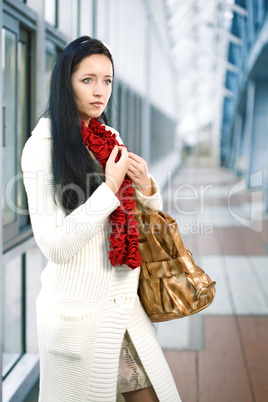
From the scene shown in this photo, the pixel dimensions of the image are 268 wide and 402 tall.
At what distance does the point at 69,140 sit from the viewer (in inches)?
64.2

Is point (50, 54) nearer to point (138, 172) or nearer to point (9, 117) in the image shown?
point (9, 117)

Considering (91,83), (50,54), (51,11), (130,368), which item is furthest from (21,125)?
(130,368)

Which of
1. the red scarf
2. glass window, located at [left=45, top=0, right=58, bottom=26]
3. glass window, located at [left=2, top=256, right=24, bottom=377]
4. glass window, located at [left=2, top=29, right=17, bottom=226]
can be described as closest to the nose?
the red scarf

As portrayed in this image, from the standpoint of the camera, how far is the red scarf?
166 cm

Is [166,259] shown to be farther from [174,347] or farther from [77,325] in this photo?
[174,347]

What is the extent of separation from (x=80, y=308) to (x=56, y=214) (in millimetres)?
317

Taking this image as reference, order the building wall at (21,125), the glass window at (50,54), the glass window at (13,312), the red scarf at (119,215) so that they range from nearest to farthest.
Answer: the red scarf at (119,215) < the building wall at (21,125) < the glass window at (13,312) < the glass window at (50,54)

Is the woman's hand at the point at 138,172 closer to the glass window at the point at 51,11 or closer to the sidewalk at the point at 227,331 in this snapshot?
the sidewalk at the point at 227,331

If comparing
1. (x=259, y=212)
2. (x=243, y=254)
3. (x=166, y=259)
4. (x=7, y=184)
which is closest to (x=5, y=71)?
(x=7, y=184)

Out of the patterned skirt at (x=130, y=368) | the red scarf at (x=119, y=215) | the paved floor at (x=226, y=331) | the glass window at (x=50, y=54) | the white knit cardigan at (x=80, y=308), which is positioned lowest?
the paved floor at (x=226, y=331)

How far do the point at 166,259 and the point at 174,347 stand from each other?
2.50 meters

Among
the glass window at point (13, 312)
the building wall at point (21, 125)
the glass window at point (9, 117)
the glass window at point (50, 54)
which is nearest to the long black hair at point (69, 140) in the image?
the building wall at point (21, 125)

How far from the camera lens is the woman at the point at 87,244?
1.59m

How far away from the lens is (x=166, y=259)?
1770 mm
